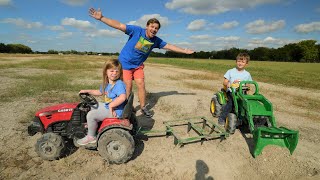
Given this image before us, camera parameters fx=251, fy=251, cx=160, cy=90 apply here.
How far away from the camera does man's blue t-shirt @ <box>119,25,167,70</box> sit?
248 inches

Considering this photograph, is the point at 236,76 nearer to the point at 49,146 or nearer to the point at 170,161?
the point at 170,161

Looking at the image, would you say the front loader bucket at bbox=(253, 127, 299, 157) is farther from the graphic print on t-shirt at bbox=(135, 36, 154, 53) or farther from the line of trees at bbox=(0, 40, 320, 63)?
the line of trees at bbox=(0, 40, 320, 63)

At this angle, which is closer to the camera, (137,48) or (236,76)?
(137,48)

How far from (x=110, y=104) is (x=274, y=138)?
314 centimetres

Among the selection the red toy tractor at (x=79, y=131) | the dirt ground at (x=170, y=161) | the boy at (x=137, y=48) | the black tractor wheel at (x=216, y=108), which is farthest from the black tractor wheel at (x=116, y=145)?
the black tractor wheel at (x=216, y=108)

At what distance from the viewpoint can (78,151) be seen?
4.74 meters

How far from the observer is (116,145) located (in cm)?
428

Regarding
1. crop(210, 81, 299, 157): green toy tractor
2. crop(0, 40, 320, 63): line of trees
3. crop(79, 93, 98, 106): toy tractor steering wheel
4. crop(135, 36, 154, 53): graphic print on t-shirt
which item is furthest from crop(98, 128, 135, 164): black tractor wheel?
crop(0, 40, 320, 63): line of trees

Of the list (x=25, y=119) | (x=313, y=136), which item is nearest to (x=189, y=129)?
(x=313, y=136)

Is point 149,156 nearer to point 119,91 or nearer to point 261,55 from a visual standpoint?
point 119,91

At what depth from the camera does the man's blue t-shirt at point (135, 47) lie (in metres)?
6.29

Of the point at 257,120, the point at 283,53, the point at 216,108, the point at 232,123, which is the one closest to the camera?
the point at 257,120

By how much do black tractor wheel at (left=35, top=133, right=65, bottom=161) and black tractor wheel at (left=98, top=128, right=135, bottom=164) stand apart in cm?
74

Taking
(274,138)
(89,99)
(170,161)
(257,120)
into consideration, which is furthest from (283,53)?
(89,99)
